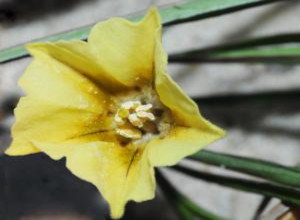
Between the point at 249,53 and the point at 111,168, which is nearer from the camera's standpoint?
the point at 111,168

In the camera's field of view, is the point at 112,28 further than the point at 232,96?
No

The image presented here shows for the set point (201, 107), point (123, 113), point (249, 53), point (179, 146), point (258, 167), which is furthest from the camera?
point (201, 107)

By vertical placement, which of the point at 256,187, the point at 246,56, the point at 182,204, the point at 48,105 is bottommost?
the point at 182,204

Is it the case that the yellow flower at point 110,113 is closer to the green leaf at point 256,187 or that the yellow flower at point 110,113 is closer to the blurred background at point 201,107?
the green leaf at point 256,187

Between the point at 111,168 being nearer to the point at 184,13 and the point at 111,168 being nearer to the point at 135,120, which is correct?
the point at 135,120

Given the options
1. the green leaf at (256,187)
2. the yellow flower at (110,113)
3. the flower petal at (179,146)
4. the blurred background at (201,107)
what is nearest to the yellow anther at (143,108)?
the yellow flower at (110,113)

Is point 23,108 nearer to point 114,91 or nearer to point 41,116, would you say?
point 41,116

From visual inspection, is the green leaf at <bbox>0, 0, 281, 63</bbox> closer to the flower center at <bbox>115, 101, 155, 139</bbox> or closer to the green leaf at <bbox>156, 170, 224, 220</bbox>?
the flower center at <bbox>115, 101, 155, 139</bbox>

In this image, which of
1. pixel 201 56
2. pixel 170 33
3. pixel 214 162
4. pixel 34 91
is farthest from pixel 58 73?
pixel 170 33


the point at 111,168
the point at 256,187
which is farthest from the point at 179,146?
the point at 256,187
